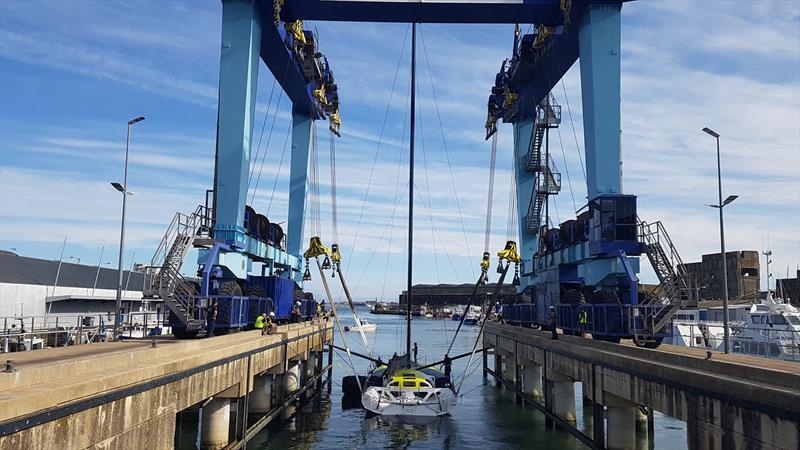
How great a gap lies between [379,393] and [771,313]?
2833 cm

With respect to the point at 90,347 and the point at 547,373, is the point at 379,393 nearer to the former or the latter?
the point at 547,373

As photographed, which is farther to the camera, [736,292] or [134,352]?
[736,292]

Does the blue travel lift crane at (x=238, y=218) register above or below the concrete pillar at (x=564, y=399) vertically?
above

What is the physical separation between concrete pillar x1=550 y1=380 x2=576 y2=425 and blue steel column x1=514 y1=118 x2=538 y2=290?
22.4 m

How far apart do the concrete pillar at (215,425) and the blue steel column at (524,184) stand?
104 feet

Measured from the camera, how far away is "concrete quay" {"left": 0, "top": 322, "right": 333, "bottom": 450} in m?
9.31

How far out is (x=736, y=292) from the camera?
317 ft

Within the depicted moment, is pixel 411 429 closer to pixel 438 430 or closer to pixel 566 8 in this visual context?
pixel 438 430

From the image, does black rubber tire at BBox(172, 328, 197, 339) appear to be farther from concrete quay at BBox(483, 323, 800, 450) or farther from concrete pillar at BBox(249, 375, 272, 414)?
concrete quay at BBox(483, 323, 800, 450)

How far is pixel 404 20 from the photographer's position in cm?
3572

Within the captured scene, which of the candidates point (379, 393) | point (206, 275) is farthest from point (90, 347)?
point (379, 393)

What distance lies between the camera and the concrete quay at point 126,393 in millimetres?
9312

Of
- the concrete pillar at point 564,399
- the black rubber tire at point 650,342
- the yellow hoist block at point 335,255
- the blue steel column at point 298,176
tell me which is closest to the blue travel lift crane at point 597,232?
the black rubber tire at point 650,342

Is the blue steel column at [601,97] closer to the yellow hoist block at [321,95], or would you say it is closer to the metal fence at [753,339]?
Result: the metal fence at [753,339]
